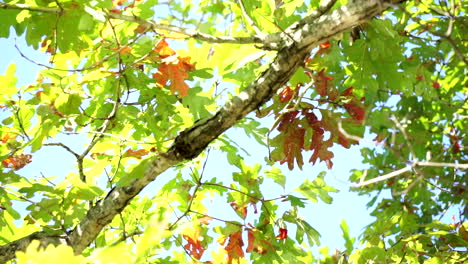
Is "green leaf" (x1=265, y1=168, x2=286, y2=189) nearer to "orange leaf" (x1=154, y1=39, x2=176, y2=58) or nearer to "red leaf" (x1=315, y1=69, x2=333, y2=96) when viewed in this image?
"red leaf" (x1=315, y1=69, x2=333, y2=96)

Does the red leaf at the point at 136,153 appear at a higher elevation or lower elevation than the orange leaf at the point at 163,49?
lower

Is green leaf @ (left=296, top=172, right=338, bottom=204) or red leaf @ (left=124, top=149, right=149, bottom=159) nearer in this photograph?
red leaf @ (left=124, top=149, right=149, bottom=159)

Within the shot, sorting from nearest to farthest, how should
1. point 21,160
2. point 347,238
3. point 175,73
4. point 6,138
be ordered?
point 175,73, point 21,160, point 6,138, point 347,238

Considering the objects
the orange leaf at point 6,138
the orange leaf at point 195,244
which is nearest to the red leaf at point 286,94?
the orange leaf at point 195,244

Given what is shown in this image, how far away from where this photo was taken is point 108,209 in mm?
2479

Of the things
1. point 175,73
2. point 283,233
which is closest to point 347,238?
point 283,233

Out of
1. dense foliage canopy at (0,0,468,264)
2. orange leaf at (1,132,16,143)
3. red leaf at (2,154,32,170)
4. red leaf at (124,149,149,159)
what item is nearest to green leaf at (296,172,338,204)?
dense foliage canopy at (0,0,468,264)

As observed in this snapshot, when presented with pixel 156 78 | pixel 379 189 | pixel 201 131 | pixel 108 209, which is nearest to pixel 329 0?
pixel 201 131

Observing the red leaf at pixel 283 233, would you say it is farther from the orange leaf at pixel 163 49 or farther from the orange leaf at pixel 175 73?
the orange leaf at pixel 163 49

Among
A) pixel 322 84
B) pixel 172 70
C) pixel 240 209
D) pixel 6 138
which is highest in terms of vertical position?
pixel 322 84

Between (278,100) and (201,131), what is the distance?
0.58 metres

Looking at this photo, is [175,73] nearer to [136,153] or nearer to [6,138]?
[136,153]

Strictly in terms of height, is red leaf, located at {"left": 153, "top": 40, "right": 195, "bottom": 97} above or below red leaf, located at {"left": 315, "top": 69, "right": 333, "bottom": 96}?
below

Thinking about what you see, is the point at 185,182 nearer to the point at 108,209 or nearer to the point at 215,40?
the point at 108,209
